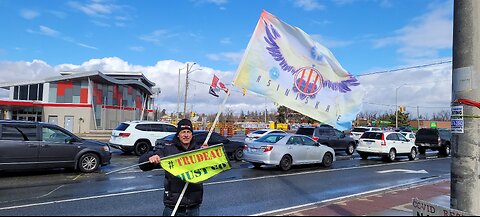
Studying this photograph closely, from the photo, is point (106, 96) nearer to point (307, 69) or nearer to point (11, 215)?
point (11, 215)

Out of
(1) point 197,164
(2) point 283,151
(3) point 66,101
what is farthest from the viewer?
(3) point 66,101

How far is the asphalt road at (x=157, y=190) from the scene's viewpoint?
7695mm

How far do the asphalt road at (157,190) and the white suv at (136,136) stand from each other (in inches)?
185

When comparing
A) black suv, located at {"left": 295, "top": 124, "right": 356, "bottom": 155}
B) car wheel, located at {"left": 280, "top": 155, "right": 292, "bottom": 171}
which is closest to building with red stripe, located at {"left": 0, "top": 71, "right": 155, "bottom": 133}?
black suv, located at {"left": 295, "top": 124, "right": 356, "bottom": 155}

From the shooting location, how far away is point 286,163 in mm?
14781

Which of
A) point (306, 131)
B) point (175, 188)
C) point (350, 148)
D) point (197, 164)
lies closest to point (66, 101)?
point (306, 131)

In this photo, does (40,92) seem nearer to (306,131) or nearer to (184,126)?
(306,131)

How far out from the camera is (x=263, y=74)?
4680 millimetres

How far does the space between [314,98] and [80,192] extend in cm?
700

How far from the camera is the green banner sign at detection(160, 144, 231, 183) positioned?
13.5ft

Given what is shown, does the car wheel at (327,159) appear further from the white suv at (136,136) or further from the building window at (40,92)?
the building window at (40,92)

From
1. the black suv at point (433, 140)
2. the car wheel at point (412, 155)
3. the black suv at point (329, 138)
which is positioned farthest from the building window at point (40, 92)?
the car wheel at point (412, 155)

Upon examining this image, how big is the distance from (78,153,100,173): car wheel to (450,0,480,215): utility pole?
433 inches

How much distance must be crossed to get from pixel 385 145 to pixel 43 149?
16.3 meters
